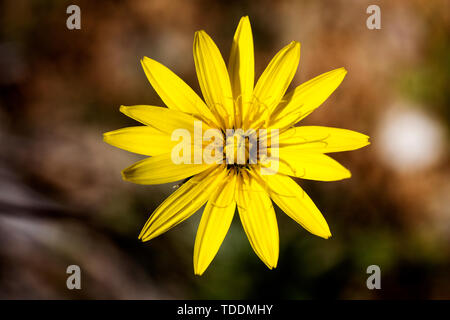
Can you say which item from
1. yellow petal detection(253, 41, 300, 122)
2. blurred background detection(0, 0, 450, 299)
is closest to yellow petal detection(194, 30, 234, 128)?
yellow petal detection(253, 41, 300, 122)

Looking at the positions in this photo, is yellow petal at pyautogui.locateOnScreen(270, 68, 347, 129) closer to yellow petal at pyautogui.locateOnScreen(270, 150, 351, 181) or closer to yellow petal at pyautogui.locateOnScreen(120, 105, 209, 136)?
yellow petal at pyautogui.locateOnScreen(270, 150, 351, 181)

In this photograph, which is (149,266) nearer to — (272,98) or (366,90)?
(272,98)

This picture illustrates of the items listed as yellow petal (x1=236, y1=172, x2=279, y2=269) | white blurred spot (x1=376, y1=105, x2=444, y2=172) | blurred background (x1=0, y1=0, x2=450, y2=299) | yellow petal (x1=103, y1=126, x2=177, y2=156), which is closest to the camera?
yellow petal (x1=103, y1=126, x2=177, y2=156)

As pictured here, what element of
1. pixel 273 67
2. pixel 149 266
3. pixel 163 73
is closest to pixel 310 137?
pixel 273 67

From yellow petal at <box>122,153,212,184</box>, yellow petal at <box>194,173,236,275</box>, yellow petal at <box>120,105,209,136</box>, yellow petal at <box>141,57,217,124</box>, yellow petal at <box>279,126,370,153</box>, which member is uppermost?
yellow petal at <box>141,57,217,124</box>

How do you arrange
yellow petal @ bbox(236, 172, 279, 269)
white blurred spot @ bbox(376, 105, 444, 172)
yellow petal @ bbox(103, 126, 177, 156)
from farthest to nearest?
white blurred spot @ bbox(376, 105, 444, 172), yellow petal @ bbox(236, 172, 279, 269), yellow petal @ bbox(103, 126, 177, 156)

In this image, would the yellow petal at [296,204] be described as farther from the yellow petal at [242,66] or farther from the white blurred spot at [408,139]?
the white blurred spot at [408,139]

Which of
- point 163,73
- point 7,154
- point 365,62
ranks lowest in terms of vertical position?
A: point 7,154

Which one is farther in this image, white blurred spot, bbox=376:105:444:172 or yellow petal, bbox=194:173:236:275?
white blurred spot, bbox=376:105:444:172
